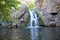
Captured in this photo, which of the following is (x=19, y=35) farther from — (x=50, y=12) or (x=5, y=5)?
(x=50, y=12)

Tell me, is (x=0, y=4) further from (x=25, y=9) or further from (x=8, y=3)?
(x=25, y=9)

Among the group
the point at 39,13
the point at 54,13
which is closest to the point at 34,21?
the point at 39,13

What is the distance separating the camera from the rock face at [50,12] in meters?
32.0

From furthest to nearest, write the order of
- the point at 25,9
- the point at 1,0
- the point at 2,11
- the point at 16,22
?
the point at 25,9 < the point at 16,22 < the point at 2,11 < the point at 1,0

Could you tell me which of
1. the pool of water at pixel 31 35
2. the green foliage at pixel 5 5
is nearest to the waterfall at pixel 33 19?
the pool of water at pixel 31 35

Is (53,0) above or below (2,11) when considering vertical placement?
above

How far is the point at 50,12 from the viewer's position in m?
33.7

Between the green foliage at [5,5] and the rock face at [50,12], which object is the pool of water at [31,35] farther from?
the rock face at [50,12]

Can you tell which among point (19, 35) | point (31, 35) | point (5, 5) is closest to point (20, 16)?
point (19, 35)

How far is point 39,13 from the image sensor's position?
34.7 m

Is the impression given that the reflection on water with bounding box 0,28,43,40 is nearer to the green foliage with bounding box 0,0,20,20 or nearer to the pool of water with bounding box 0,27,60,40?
the pool of water with bounding box 0,27,60,40

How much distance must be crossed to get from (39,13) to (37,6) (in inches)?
138

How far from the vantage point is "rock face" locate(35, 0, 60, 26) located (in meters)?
32.0

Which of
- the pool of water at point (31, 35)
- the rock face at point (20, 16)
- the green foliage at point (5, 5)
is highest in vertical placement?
the green foliage at point (5, 5)
